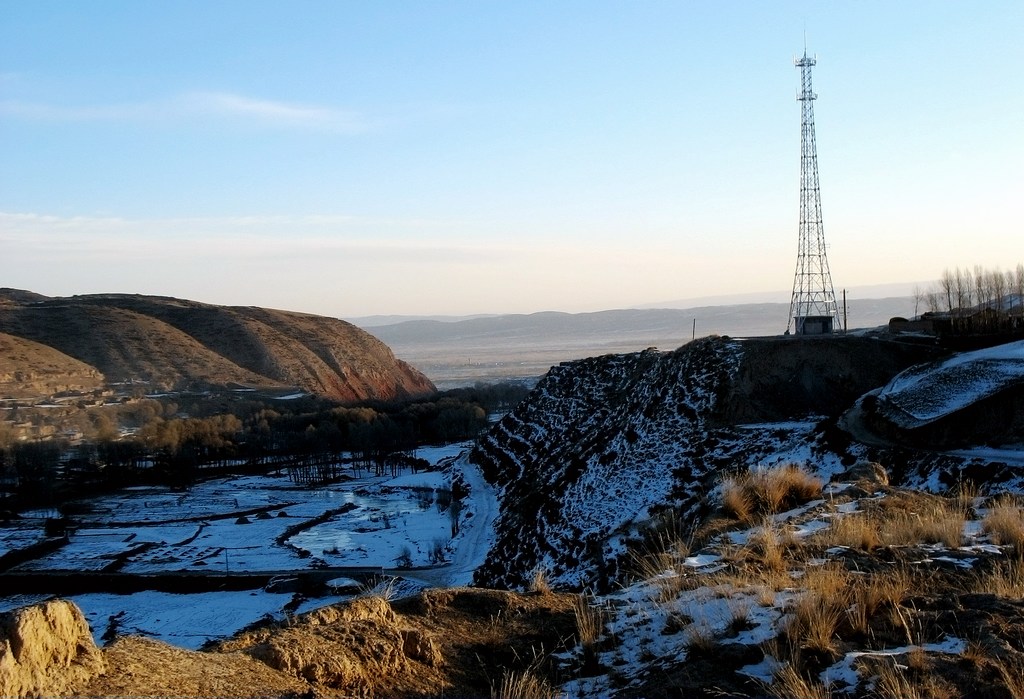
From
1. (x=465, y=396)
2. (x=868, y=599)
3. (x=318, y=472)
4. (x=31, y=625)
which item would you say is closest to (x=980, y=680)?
(x=868, y=599)

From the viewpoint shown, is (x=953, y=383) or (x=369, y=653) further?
(x=953, y=383)

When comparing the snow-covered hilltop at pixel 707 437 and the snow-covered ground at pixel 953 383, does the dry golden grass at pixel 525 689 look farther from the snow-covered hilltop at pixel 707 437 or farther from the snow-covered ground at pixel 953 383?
the snow-covered ground at pixel 953 383

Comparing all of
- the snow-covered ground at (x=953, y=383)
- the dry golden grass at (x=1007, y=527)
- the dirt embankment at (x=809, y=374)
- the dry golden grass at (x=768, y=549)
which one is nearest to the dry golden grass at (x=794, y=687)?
the dry golden grass at (x=768, y=549)

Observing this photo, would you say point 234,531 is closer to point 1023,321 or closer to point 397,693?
point 1023,321

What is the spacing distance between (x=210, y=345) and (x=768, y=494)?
13908 centimetres

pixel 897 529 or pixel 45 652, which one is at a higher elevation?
pixel 45 652

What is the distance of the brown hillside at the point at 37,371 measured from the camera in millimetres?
105562

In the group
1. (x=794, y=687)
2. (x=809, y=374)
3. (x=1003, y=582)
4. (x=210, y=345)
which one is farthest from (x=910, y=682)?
(x=210, y=345)

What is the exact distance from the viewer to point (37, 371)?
→ 111m

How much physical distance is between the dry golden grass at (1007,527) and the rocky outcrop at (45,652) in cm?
823

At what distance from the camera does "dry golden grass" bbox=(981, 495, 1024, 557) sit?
29.3 ft

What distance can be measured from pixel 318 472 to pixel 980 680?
3102 inches

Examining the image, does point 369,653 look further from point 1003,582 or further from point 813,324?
point 813,324

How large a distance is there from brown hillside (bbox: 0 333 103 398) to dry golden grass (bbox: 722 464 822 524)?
A: 355 ft
